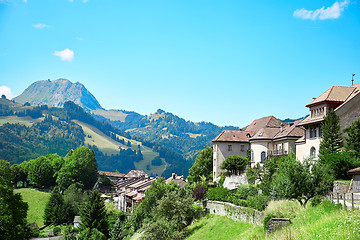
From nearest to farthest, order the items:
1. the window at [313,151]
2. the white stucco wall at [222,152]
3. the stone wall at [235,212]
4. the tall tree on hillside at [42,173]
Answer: the stone wall at [235,212] → the window at [313,151] → the white stucco wall at [222,152] → the tall tree on hillside at [42,173]

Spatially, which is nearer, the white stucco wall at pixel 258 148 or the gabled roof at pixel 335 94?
the gabled roof at pixel 335 94

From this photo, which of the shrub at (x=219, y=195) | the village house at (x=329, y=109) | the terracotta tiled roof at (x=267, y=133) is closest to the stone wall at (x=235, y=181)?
the terracotta tiled roof at (x=267, y=133)

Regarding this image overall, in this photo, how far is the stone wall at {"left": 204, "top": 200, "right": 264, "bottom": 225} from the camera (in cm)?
3245

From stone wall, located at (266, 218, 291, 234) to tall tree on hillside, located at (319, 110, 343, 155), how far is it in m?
16.5

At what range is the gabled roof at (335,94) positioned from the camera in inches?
1661

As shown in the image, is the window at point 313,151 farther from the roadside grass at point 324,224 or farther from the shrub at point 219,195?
the roadside grass at point 324,224

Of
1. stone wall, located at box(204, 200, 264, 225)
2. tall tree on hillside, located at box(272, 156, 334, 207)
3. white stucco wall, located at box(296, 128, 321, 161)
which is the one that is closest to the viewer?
tall tree on hillside, located at box(272, 156, 334, 207)

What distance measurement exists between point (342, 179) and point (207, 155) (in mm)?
43334

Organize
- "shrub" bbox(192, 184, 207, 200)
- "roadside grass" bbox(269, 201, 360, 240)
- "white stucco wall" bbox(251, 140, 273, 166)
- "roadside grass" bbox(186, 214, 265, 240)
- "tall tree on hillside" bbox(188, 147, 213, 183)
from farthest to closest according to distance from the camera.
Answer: "tall tree on hillside" bbox(188, 147, 213, 183) → "white stucco wall" bbox(251, 140, 273, 166) → "shrub" bbox(192, 184, 207, 200) → "roadside grass" bbox(186, 214, 265, 240) → "roadside grass" bbox(269, 201, 360, 240)

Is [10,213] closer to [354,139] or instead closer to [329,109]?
[329,109]

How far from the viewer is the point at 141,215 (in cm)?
6078

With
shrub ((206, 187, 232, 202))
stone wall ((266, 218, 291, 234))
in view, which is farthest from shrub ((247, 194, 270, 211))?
shrub ((206, 187, 232, 202))

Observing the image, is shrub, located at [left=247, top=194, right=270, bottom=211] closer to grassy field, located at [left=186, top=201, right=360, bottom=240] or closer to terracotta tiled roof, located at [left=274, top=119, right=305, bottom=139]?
grassy field, located at [left=186, top=201, right=360, bottom=240]

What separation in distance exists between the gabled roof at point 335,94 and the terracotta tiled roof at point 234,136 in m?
26.3
